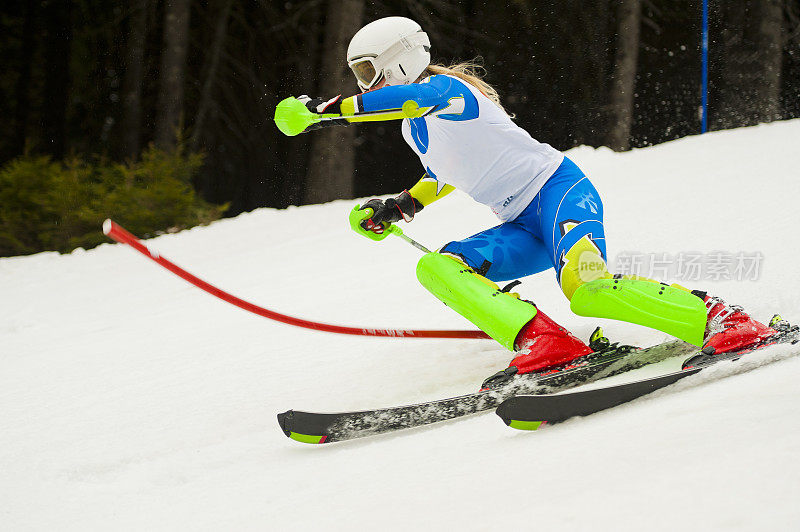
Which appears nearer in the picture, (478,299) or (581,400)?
(581,400)

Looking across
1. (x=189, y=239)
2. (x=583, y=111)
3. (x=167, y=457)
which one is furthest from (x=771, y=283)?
(x=583, y=111)

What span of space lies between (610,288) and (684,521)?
58.8 inches

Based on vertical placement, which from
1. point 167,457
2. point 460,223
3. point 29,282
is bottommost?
point 29,282

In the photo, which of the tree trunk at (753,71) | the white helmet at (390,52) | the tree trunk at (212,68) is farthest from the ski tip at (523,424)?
the tree trunk at (212,68)

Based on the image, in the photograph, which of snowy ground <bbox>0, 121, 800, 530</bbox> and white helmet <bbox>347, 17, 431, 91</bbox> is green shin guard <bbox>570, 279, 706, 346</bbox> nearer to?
snowy ground <bbox>0, 121, 800, 530</bbox>

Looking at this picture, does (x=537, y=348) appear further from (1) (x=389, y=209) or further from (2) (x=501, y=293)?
(1) (x=389, y=209)

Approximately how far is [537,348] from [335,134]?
7.61 metres

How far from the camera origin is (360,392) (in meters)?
3.74

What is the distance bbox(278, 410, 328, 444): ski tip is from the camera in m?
3.03

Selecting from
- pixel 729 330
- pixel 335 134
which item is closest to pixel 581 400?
pixel 729 330

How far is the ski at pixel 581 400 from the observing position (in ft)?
8.53

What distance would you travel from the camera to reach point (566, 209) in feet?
10.8

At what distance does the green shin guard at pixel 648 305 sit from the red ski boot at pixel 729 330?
0.16ft

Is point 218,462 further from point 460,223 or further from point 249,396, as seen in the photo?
point 460,223
